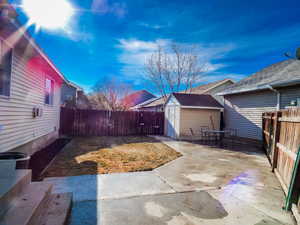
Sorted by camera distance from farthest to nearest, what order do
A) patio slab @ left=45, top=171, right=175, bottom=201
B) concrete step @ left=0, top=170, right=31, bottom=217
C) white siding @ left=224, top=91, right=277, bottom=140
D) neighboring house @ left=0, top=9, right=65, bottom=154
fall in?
white siding @ left=224, top=91, right=277, bottom=140 → neighboring house @ left=0, top=9, right=65, bottom=154 → patio slab @ left=45, top=171, right=175, bottom=201 → concrete step @ left=0, top=170, right=31, bottom=217

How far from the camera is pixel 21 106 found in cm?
456

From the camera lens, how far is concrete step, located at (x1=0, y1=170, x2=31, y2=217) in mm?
1679

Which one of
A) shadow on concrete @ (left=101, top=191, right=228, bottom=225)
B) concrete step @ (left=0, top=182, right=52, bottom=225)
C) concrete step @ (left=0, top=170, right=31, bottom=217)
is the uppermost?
concrete step @ (left=0, top=170, right=31, bottom=217)

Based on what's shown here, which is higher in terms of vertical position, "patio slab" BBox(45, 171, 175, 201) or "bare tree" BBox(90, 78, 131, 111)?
"bare tree" BBox(90, 78, 131, 111)

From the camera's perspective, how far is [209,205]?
2.64 meters

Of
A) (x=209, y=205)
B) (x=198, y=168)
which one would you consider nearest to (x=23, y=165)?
(x=209, y=205)

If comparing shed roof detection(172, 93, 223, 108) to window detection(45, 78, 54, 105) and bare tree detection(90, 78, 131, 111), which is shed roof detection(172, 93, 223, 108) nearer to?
window detection(45, 78, 54, 105)

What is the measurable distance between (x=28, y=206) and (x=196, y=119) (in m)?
9.51

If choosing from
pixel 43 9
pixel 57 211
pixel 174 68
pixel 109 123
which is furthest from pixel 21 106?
pixel 174 68

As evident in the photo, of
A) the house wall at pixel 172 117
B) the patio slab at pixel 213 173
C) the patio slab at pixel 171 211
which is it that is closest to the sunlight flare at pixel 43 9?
the patio slab at pixel 171 211

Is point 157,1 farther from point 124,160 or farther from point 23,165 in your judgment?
point 23,165

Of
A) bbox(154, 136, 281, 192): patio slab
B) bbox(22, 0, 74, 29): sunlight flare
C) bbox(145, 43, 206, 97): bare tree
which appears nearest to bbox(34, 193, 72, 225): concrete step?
bbox(154, 136, 281, 192): patio slab

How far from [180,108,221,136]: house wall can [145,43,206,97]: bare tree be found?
9959 millimetres

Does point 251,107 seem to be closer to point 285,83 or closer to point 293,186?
point 285,83
